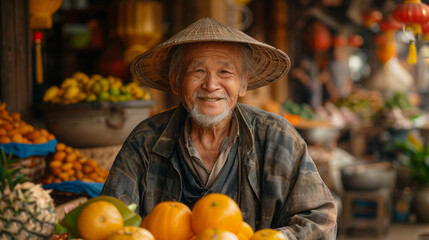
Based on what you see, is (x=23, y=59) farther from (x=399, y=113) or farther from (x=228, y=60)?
(x=399, y=113)

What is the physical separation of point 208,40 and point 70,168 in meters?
1.69

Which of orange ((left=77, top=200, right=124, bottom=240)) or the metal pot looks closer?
orange ((left=77, top=200, right=124, bottom=240))

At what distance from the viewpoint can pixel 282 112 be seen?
6.83m

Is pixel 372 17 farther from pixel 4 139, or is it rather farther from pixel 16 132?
pixel 4 139

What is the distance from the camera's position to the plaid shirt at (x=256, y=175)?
1.81 meters

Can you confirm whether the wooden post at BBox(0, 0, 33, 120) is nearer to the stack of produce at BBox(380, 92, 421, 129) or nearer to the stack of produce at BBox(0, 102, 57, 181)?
the stack of produce at BBox(0, 102, 57, 181)

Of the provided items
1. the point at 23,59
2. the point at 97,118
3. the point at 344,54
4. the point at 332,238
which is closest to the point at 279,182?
the point at 332,238

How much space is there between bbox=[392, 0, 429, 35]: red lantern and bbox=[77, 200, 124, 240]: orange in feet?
7.06

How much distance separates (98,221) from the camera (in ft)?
3.93

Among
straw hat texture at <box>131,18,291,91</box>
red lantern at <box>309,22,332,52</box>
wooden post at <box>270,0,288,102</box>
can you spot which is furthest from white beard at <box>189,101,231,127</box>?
red lantern at <box>309,22,332,52</box>

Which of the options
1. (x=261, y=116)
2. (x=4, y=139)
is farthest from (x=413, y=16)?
(x=4, y=139)

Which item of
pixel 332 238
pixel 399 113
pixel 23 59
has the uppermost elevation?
pixel 23 59

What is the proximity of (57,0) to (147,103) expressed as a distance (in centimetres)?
100

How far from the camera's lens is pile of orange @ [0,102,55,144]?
2.89 meters
